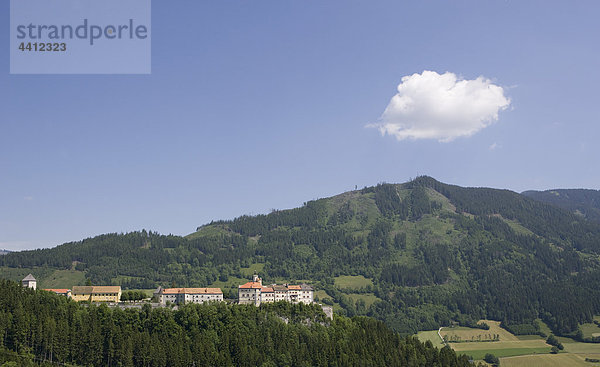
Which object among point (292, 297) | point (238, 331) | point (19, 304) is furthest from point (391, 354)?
point (19, 304)

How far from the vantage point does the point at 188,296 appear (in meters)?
182

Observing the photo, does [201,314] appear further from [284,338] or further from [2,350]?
[2,350]

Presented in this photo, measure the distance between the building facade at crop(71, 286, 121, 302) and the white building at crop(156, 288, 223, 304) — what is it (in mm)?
14089

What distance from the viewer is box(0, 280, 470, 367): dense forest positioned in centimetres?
14050

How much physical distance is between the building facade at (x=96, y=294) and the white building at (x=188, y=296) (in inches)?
555

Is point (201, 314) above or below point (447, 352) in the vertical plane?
above

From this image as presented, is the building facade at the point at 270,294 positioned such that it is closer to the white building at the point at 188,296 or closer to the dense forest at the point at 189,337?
the dense forest at the point at 189,337

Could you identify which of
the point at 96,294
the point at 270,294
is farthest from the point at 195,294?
the point at 96,294

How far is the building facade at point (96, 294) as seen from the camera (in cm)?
17225

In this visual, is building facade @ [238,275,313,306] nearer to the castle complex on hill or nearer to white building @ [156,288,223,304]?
the castle complex on hill


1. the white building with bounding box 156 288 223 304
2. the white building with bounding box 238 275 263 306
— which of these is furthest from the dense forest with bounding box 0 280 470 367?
the white building with bounding box 156 288 223 304

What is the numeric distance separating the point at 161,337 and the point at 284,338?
37989mm

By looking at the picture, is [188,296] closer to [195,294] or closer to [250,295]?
[195,294]

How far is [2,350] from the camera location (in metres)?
132
